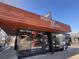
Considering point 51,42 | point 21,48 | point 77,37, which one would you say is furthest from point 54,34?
point 77,37

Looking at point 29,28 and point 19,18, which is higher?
point 19,18

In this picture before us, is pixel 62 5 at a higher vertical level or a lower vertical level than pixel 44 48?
higher

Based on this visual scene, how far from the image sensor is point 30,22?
810 cm

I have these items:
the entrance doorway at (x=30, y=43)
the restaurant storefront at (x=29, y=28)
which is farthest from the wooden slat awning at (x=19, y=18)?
the entrance doorway at (x=30, y=43)

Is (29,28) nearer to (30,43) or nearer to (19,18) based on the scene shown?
(30,43)

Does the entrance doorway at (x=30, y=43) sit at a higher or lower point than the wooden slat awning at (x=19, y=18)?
lower

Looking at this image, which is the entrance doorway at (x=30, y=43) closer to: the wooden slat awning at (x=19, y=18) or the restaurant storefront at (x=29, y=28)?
the restaurant storefront at (x=29, y=28)

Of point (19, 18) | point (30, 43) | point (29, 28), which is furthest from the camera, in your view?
point (30, 43)

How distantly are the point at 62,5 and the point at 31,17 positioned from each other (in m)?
11.5

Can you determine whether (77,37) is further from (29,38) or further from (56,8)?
(29,38)

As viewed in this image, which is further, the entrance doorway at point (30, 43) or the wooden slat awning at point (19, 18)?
the entrance doorway at point (30, 43)

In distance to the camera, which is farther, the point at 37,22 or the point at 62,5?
the point at 62,5

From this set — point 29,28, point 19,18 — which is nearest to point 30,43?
point 29,28

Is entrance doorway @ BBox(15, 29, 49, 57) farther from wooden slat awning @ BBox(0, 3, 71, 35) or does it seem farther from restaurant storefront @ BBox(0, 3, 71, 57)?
wooden slat awning @ BBox(0, 3, 71, 35)
